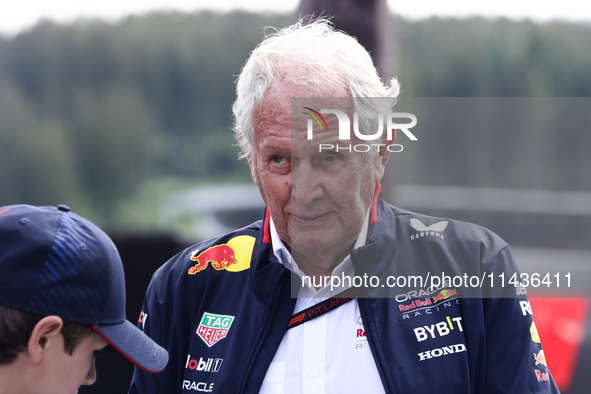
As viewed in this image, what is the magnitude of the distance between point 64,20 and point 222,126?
142 centimetres

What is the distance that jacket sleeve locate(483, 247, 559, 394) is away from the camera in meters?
1.33

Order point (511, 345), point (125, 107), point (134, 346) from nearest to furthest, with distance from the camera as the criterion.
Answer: point (134, 346)
point (511, 345)
point (125, 107)

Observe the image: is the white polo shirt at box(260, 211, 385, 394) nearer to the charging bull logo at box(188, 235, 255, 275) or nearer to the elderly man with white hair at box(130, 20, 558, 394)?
the elderly man with white hair at box(130, 20, 558, 394)

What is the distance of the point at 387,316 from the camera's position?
4.60 ft

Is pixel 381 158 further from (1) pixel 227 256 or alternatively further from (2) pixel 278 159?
(1) pixel 227 256

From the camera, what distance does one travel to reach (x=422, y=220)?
1.59 metres

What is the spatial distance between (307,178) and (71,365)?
79 cm

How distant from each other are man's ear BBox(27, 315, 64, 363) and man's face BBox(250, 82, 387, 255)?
0.72 meters

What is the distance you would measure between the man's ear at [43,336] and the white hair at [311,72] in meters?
0.79

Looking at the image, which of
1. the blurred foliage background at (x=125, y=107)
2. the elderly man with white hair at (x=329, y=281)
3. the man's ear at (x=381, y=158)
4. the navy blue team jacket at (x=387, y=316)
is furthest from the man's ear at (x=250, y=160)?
the blurred foliage background at (x=125, y=107)

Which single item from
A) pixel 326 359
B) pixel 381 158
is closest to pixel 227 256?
pixel 326 359

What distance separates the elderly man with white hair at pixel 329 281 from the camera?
1366 millimetres

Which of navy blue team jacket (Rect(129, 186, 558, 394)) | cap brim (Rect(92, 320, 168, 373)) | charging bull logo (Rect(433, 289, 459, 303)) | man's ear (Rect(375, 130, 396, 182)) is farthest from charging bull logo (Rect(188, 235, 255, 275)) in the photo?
charging bull logo (Rect(433, 289, 459, 303))

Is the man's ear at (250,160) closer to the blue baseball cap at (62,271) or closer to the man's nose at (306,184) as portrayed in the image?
the man's nose at (306,184)
